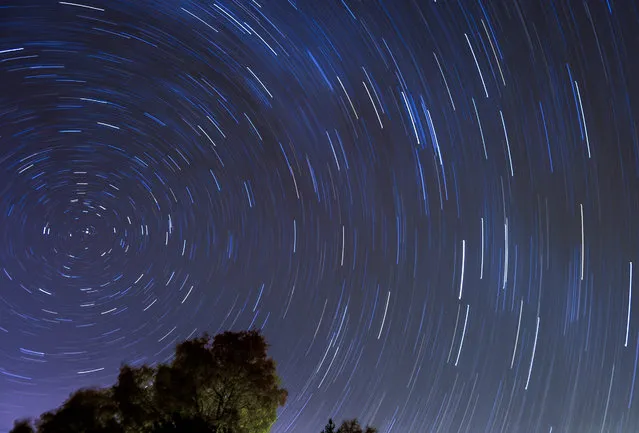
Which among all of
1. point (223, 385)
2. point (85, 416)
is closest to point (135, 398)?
point (85, 416)

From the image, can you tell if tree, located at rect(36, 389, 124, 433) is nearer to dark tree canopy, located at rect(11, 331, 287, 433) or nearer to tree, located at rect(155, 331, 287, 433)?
dark tree canopy, located at rect(11, 331, 287, 433)

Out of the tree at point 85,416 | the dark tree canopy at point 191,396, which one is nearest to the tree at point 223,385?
the dark tree canopy at point 191,396

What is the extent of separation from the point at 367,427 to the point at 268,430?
12.6 ft

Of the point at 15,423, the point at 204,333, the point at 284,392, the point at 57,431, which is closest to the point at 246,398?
the point at 284,392

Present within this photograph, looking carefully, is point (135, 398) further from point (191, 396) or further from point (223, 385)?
point (223, 385)

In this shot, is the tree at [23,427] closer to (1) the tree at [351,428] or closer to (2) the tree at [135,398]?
(2) the tree at [135,398]

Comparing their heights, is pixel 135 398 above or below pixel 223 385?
below

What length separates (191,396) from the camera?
16.2 metres

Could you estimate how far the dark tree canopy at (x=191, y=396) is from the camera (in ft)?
53.4

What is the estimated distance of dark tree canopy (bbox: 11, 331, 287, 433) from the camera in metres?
16.3

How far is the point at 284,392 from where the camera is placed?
1739 cm

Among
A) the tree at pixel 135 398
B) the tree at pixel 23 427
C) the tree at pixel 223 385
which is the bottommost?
the tree at pixel 23 427

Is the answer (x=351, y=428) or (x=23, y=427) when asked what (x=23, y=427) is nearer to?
(x=23, y=427)

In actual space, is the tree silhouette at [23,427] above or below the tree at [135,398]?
below
